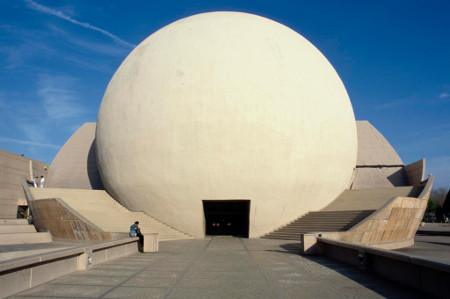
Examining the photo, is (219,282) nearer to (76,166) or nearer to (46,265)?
(46,265)

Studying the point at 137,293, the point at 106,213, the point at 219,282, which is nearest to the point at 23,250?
the point at 106,213

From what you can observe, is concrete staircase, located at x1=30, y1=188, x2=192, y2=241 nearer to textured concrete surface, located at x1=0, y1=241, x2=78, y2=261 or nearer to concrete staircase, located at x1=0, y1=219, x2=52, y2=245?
concrete staircase, located at x1=0, y1=219, x2=52, y2=245

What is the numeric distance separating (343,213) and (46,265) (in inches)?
522

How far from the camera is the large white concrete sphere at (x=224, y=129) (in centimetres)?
1584

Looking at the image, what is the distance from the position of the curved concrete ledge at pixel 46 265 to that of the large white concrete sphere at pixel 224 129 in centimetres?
785

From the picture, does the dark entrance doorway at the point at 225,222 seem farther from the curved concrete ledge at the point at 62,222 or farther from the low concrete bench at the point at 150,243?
the low concrete bench at the point at 150,243

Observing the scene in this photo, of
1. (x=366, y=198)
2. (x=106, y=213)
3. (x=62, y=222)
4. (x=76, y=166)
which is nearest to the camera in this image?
(x=62, y=222)

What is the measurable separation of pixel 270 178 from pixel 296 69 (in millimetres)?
5745

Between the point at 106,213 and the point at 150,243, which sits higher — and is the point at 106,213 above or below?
above

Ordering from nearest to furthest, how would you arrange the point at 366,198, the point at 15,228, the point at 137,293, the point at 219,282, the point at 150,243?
1. the point at 137,293
2. the point at 219,282
3. the point at 150,243
4. the point at 15,228
5. the point at 366,198

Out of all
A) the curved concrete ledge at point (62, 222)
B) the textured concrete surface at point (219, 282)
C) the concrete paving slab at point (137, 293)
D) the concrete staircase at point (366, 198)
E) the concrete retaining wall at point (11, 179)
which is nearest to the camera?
the concrete paving slab at point (137, 293)

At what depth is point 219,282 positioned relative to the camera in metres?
5.91

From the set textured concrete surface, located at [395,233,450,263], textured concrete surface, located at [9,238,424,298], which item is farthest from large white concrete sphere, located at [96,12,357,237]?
textured concrete surface, located at [9,238,424,298]

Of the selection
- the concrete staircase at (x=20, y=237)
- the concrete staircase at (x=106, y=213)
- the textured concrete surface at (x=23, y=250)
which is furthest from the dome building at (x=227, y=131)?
the textured concrete surface at (x=23, y=250)
